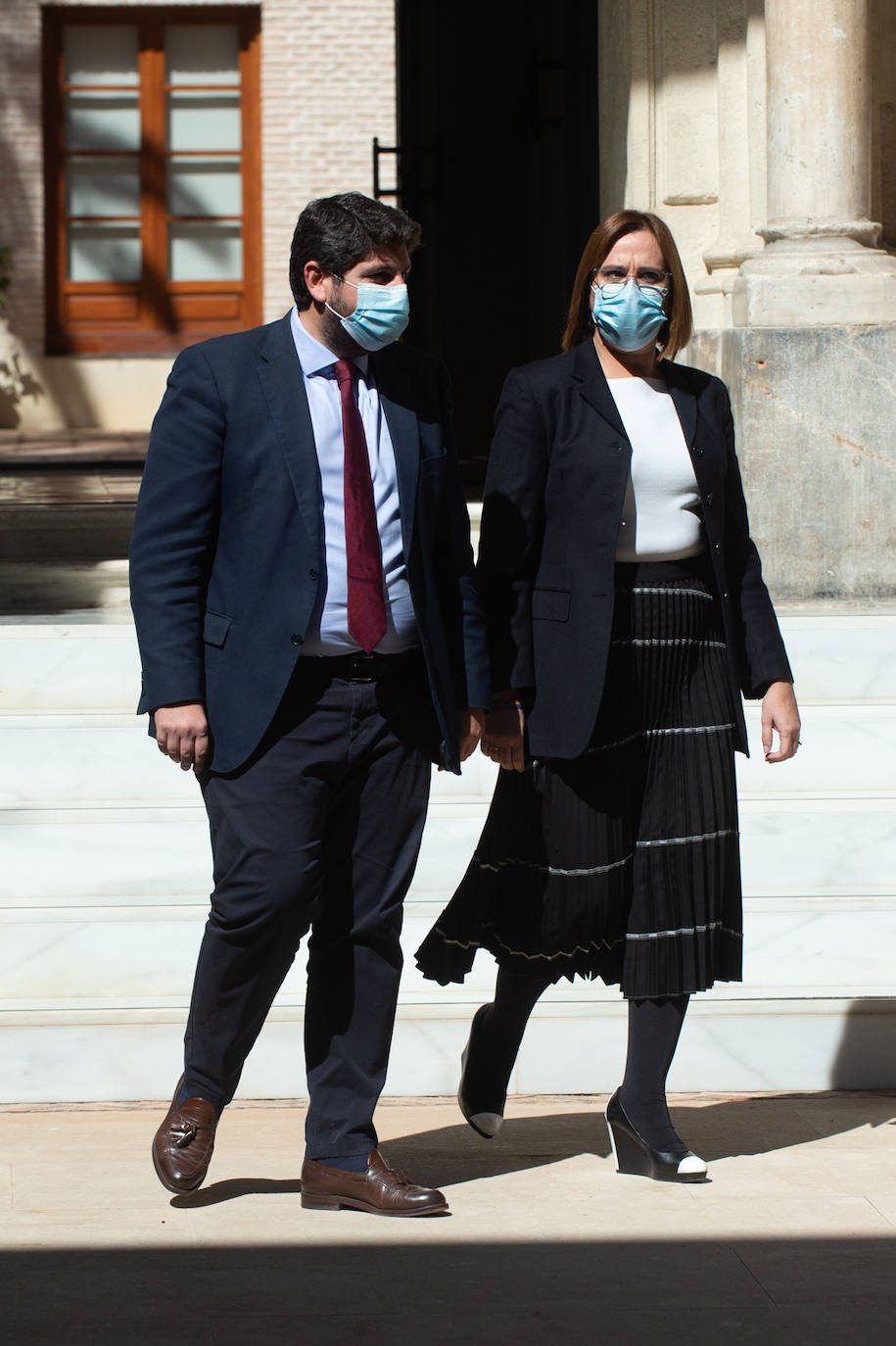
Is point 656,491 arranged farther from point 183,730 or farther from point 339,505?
point 183,730

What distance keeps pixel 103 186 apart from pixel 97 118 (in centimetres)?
54

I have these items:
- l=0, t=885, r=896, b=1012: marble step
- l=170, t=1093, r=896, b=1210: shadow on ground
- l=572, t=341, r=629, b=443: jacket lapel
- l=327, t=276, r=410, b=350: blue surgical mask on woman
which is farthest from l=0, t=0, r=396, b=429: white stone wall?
l=327, t=276, r=410, b=350: blue surgical mask on woman

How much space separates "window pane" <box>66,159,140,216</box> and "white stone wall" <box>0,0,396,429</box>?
0.33m

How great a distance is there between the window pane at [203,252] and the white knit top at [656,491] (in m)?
12.6

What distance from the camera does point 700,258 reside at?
27.4ft

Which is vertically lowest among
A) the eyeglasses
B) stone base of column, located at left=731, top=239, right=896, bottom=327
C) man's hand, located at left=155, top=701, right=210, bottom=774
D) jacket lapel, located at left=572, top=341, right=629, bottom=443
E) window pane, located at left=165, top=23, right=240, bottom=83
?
man's hand, located at left=155, top=701, right=210, bottom=774

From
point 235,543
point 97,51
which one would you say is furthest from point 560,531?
point 97,51

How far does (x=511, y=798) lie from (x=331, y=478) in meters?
0.74

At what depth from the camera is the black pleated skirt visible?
11.8 feet

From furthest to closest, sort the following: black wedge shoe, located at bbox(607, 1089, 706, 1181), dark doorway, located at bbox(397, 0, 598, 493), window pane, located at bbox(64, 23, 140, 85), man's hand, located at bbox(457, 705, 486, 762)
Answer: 1. window pane, located at bbox(64, 23, 140, 85)
2. dark doorway, located at bbox(397, 0, 598, 493)
3. black wedge shoe, located at bbox(607, 1089, 706, 1181)
4. man's hand, located at bbox(457, 705, 486, 762)

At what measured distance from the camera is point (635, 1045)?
3.72 m

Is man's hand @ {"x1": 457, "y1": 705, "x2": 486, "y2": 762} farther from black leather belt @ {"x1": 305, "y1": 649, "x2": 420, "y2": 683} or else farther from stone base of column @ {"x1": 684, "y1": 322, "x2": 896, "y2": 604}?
stone base of column @ {"x1": 684, "y1": 322, "x2": 896, "y2": 604}

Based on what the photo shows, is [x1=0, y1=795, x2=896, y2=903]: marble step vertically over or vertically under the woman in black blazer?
under

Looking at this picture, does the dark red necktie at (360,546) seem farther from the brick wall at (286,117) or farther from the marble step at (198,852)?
the brick wall at (286,117)
